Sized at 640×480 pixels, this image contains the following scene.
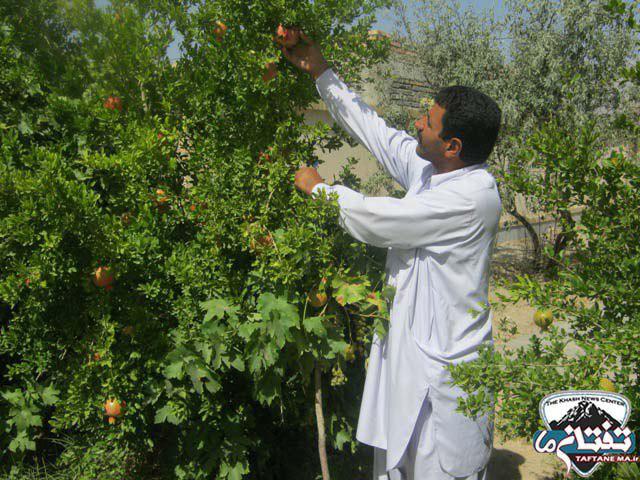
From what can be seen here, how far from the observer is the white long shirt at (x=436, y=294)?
1.89 m

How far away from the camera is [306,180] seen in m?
1.95

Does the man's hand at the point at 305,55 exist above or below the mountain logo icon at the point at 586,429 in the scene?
above

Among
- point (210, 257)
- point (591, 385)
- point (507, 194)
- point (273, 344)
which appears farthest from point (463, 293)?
point (507, 194)

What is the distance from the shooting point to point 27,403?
249 cm

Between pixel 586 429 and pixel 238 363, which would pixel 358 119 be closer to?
Result: pixel 238 363

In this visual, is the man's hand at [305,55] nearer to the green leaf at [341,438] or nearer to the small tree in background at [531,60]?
the green leaf at [341,438]

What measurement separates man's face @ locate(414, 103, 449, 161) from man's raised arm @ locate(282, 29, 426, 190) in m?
0.17

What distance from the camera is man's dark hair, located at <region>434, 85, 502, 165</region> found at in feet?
6.42

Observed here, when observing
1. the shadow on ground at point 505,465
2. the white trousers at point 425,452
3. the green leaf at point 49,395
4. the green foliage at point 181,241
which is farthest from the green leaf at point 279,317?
the shadow on ground at point 505,465

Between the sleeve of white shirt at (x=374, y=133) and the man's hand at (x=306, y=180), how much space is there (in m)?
0.38

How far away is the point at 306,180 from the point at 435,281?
1.93 ft

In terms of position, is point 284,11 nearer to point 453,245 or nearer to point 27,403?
point 453,245

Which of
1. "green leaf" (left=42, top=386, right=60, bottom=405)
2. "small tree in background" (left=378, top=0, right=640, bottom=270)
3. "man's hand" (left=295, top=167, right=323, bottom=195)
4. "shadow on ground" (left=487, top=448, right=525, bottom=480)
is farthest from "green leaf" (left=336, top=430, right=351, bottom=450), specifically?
"small tree in background" (left=378, top=0, right=640, bottom=270)

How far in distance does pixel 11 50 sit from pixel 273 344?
1.93 meters
